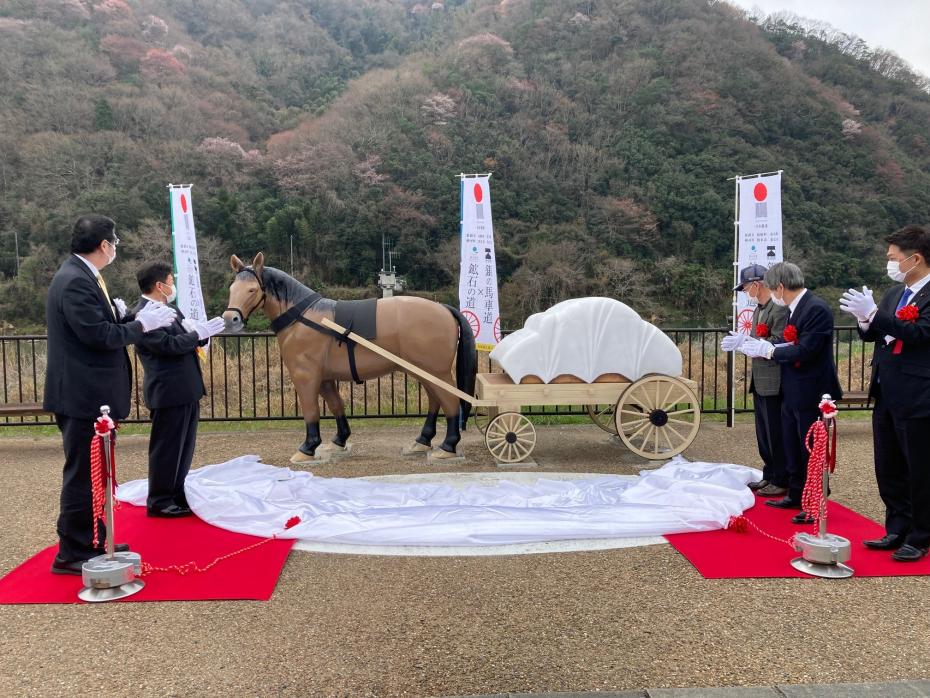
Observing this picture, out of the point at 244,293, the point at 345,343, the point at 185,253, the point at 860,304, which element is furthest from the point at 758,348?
the point at 185,253

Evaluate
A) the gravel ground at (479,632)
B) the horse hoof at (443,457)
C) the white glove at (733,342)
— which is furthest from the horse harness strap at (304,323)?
the white glove at (733,342)

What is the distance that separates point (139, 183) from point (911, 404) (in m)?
27.1

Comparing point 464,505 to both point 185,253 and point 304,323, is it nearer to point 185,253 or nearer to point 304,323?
point 304,323

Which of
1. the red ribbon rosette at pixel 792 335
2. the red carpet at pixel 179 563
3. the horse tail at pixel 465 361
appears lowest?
the red carpet at pixel 179 563

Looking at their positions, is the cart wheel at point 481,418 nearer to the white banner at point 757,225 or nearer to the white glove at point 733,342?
the white glove at point 733,342

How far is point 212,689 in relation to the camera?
2600 mm

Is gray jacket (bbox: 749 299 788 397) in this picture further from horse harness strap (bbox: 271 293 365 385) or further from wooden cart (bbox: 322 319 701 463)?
horse harness strap (bbox: 271 293 365 385)

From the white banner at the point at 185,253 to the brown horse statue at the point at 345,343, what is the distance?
3.53 metres

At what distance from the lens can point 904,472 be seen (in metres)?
4.00

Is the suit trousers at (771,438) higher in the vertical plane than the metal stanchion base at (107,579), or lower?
higher

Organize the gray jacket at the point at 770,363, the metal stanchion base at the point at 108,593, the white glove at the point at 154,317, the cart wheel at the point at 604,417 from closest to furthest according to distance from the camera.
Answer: the metal stanchion base at the point at 108,593 < the white glove at the point at 154,317 < the gray jacket at the point at 770,363 < the cart wheel at the point at 604,417

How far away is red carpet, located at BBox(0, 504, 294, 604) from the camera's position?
11.4ft

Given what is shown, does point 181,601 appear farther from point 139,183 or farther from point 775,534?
point 139,183

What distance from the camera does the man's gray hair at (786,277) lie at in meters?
4.66
